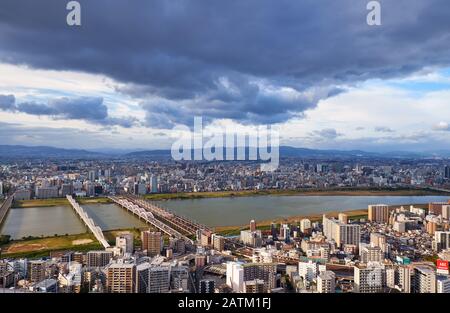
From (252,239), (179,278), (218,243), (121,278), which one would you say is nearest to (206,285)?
(179,278)

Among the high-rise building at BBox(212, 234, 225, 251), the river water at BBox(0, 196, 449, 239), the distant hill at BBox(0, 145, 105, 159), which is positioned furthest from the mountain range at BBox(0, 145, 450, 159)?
the high-rise building at BBox(212, 234, 225, 251)

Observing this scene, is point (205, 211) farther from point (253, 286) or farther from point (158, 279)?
point (253, 286)

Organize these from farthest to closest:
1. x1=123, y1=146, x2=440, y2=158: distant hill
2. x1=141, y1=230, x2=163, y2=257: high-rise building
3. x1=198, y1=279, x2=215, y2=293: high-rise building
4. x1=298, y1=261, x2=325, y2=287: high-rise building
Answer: x1=123, y1=146, x2=440, y2=158: distant hill
x1=141, y1=230, x2=163, y2=257: high-rise building
x1=298, y1=261, x2=325, y2=287: high-rise building
x1=198, y1=279, x2=215, y2=293: high-rise building

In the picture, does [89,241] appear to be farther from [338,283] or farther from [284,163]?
[284,163]

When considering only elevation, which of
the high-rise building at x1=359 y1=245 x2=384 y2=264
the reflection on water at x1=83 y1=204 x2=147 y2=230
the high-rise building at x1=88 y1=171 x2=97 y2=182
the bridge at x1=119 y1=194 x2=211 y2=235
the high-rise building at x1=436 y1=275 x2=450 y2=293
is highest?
the high-rise building at x1=88 y1=171 x2=97 y2=182

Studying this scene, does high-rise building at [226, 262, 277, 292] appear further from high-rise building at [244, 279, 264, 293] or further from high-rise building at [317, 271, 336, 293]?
high-rise building at [317, 271, 336, 293]
